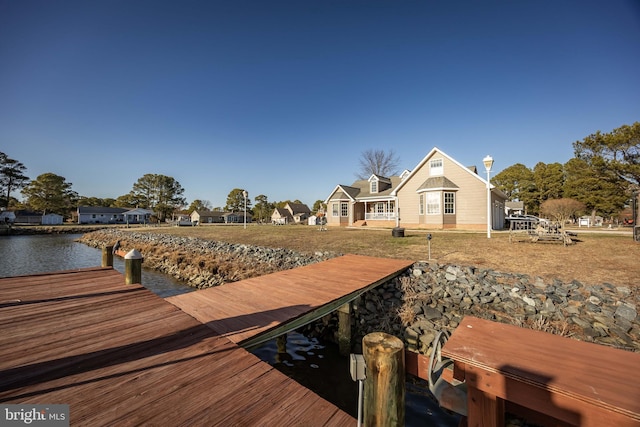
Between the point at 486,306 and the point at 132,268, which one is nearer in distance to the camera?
the point at 132,268

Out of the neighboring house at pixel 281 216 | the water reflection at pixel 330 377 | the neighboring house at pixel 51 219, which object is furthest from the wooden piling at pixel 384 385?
the neighboring house at pixel 51 219

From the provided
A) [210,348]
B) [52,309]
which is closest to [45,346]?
[52,309]

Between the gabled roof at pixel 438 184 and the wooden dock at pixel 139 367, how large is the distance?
19.9 m

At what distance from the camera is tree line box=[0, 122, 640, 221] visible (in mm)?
23250

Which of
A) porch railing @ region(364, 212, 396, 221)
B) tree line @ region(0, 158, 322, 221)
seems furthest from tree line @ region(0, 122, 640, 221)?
porch railing @ region(364, 212, 396, 221)

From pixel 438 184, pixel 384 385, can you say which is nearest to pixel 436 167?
pixel 438 184

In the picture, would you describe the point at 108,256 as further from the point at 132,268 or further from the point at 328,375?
the point at 328,375

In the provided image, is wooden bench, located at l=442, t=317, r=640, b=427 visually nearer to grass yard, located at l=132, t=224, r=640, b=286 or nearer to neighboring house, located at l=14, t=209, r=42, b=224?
grass yard, located at l=132, t=224, r=640, b=286

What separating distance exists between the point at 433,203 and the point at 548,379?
2108 centimetres

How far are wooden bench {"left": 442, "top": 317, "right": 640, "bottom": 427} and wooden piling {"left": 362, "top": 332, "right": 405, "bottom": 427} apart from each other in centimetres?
98

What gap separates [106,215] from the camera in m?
58.1

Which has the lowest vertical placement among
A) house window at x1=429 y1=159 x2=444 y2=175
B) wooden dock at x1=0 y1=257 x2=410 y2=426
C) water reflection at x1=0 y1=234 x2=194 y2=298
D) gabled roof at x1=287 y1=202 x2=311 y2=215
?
water reflection at x1=0 y1=234 x2=194 y2=298

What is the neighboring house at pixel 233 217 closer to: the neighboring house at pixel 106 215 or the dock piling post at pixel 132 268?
the neighboring house at pixel 106 215

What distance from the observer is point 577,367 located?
2623 millimetres
